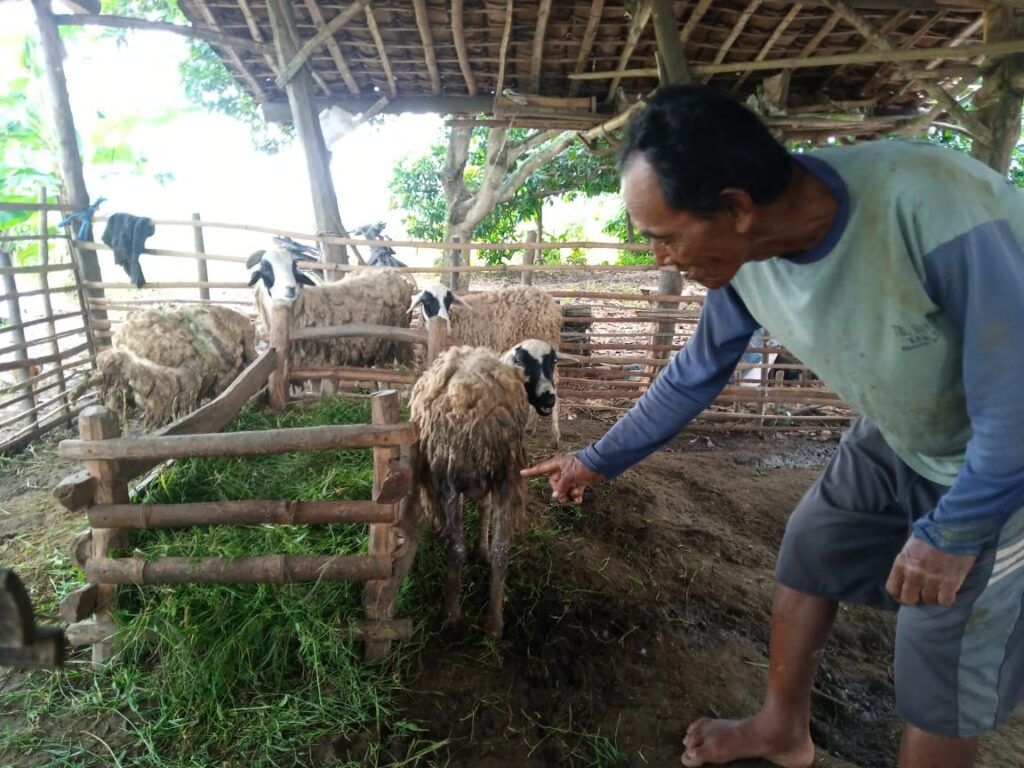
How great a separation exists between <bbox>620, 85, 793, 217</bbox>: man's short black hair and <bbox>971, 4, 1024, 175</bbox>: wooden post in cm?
468

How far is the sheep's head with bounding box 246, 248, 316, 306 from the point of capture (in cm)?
585

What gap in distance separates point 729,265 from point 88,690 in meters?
2.88

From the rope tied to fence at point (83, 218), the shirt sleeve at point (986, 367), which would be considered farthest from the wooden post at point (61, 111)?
the shirt sleeve at point (986, 367)

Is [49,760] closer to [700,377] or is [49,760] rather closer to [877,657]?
[700,377]

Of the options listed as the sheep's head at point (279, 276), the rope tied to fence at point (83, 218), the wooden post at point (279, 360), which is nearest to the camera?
the wooden post at point (279, 360)

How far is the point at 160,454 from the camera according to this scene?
239 centimetres

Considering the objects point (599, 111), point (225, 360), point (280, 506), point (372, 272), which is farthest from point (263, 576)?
point (599, 111)

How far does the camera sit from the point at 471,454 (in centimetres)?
297

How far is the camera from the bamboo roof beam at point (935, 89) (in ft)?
15.9

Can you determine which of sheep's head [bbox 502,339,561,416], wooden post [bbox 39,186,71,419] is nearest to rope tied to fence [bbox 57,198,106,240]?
wooden post [bbox 39,186,71,419]

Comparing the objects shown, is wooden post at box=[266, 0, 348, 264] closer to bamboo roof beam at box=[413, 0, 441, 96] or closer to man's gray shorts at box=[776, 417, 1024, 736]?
bamboo roof beam at box=[413, 0, 441, 96]

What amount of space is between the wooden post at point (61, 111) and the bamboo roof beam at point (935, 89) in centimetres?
766

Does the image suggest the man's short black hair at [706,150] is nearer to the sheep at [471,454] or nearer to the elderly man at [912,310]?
the elderly man at [912,310]

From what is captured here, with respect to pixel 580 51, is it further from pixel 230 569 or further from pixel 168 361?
pixel 230 569
